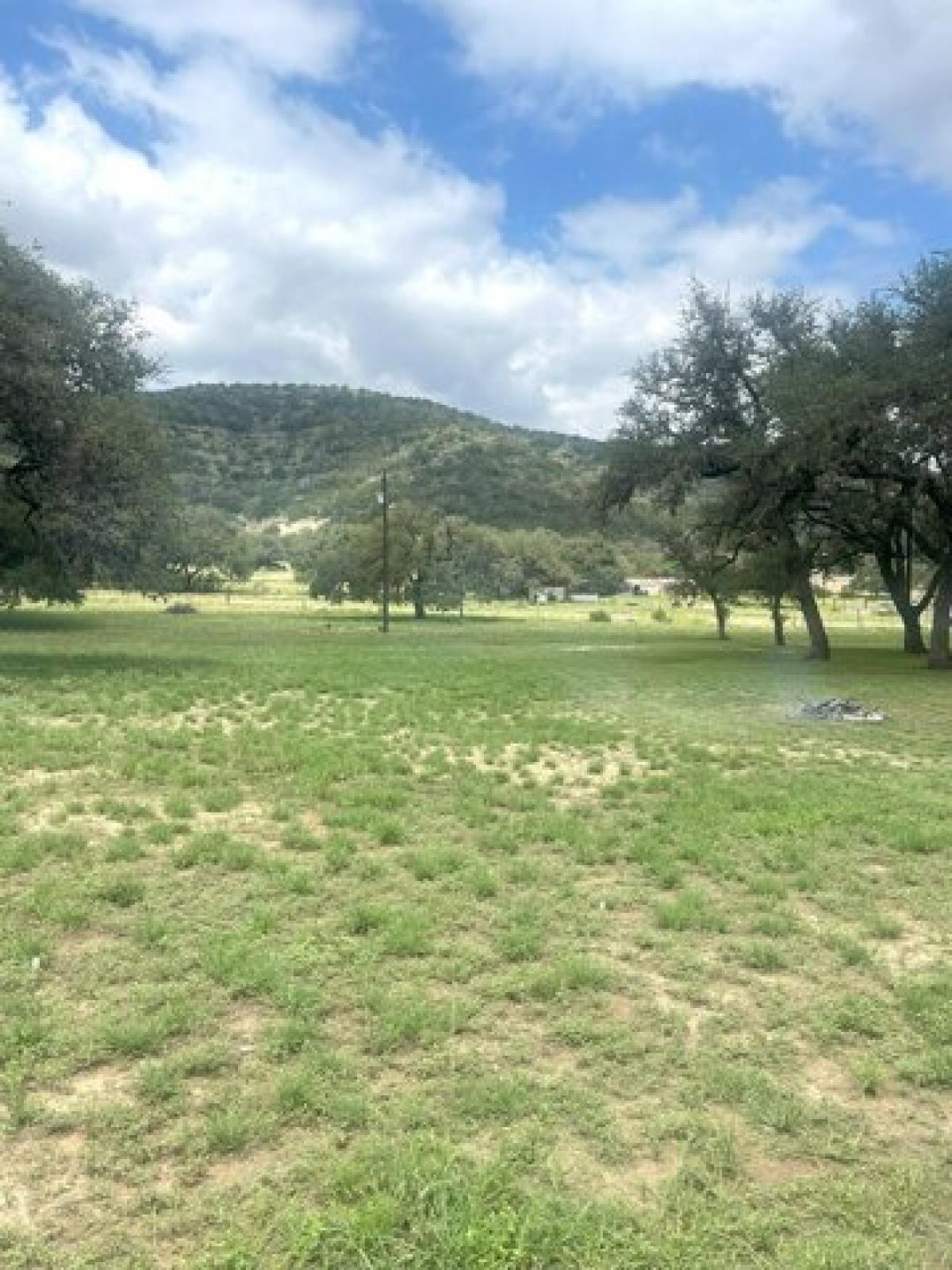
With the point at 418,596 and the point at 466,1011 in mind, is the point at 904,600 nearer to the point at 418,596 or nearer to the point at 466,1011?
the point at 466,1011

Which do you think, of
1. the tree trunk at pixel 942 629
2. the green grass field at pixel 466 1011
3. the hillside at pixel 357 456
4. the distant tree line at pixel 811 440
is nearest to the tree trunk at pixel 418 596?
the distant tree line at pixel 811 440

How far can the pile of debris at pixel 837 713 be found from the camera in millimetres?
15852

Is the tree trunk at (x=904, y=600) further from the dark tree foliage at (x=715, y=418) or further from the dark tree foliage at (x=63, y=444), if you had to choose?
the dark tree foliage at (x=63, y=444)

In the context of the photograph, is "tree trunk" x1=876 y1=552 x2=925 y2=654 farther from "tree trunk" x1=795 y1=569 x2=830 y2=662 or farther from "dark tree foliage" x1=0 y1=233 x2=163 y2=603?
"dark tree foliage" x1=0 y1=233 x2=163 y2=603

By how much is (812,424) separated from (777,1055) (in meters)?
22.6

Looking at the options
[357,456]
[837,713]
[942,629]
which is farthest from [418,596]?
[357,456]

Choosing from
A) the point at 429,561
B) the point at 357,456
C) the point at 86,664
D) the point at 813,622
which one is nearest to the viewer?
the point at 86,664

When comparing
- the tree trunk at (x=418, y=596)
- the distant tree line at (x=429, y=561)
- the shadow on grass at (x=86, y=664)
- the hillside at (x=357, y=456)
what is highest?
the hillside at (x=357, y=456)

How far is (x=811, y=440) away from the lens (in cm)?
2536

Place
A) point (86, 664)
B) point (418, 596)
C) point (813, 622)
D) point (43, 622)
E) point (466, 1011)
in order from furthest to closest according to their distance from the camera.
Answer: point (418, 596), point (43, 622), point (813, 622), point (86, 664), point (466, 1011)

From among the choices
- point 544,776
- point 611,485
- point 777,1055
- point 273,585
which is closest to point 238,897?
→ point 777,1055

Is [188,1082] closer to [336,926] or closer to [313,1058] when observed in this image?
[313,1058]

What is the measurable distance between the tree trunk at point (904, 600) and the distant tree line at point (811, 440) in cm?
7

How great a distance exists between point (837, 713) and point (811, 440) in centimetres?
1158
